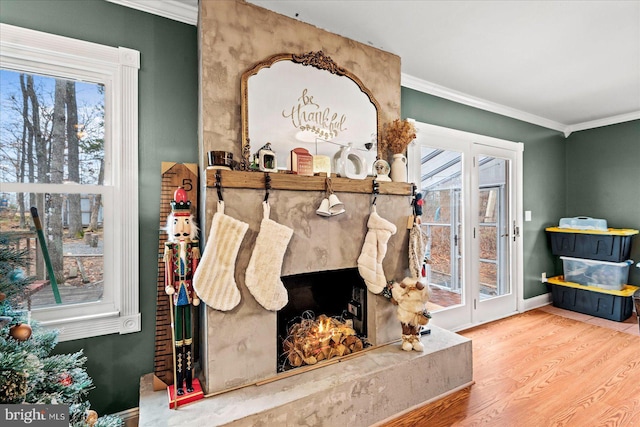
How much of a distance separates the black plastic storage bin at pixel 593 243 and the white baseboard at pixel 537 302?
590mm

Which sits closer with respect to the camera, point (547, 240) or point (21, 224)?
point (21, 224)

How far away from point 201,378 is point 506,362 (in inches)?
92.8

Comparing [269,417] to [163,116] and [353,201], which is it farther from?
[163,116]

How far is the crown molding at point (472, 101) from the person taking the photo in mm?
2754

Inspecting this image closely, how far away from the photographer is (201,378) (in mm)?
1652

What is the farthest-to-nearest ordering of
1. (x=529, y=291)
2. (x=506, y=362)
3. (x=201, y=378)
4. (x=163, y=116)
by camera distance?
(x=529, y=291) → (x=506, y=362) → (x=163, y=116) → (x=201, y=378)

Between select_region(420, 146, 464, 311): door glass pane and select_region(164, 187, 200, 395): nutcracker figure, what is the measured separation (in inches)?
85.4

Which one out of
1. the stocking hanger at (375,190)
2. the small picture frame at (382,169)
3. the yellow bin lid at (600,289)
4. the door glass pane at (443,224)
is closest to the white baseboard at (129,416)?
the stocking hanger at (375,190)

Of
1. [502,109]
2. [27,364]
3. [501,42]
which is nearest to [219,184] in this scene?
[27,364]

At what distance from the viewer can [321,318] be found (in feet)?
6.81

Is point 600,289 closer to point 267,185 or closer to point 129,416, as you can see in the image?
point 267,185

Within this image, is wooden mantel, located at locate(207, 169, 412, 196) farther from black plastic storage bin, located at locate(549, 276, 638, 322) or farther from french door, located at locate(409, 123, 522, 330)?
black plastic storage bin, located at locate(549, 276, 638, 322)

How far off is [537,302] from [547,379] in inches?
77.1

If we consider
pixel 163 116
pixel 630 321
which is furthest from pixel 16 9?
pixel 630 321
